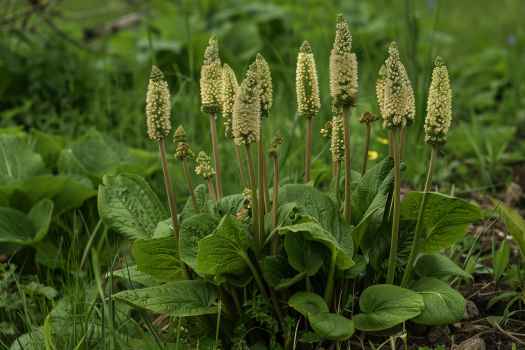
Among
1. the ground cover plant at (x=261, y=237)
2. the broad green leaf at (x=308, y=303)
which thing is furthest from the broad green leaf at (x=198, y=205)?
the broad green leaf at (x=308, y=303)

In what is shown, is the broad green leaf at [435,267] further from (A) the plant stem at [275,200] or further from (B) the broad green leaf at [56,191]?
(B) the broad green leaf at [56,191]

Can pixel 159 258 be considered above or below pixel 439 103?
below

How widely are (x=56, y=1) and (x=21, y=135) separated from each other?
197 cm

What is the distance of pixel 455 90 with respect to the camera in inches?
222

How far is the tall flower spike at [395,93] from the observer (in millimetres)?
2076

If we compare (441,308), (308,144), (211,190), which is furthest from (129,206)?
(441,308)

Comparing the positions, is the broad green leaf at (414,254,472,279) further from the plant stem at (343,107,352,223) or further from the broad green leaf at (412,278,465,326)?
the plant stem at (343,107,352,223)

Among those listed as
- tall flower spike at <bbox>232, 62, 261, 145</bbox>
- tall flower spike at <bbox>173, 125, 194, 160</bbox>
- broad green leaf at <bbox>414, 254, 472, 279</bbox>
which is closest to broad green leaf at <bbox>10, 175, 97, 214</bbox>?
tall flower spike at <bbox>173, 125, 194, 160</bbox>

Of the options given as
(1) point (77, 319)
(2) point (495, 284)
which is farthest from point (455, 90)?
(1) point (77, 319)

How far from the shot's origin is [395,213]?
2.28 m

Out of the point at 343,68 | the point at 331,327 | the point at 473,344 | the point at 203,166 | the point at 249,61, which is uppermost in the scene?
the point at 343,68

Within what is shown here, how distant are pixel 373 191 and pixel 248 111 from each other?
62cm

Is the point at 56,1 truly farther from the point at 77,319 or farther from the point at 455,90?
the point at 77,319

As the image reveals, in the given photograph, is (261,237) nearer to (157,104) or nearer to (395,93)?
(157,104)
